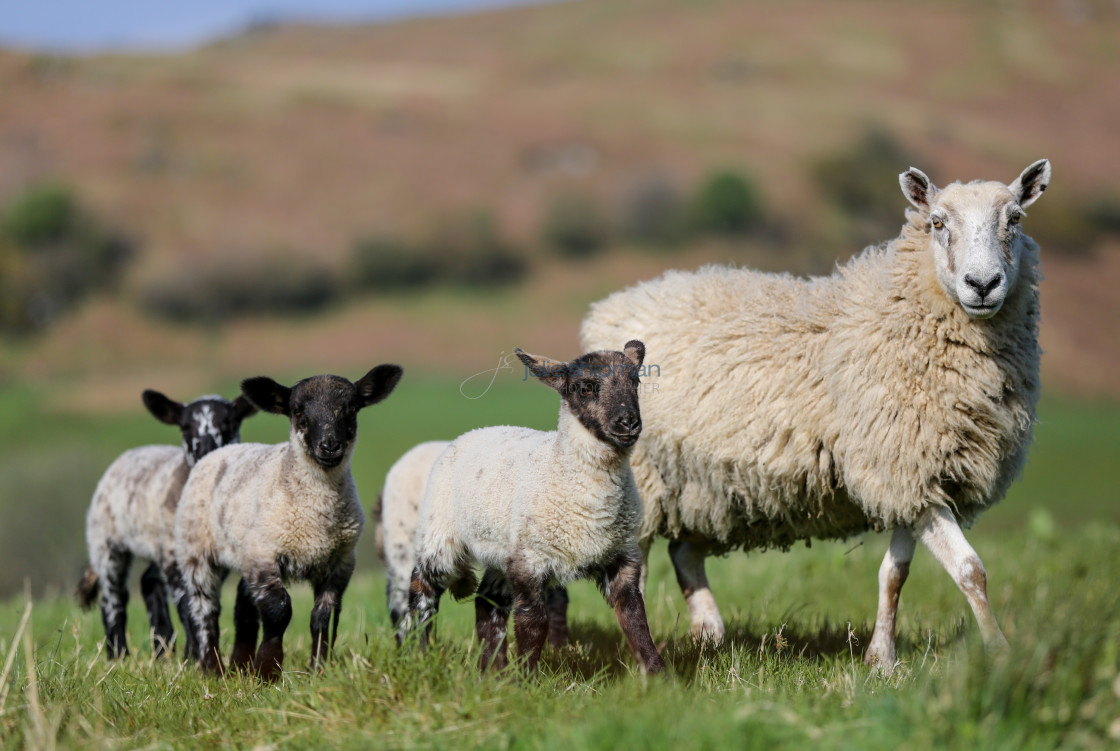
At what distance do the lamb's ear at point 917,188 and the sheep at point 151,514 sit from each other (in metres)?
4.25

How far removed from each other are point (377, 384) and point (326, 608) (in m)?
1.21

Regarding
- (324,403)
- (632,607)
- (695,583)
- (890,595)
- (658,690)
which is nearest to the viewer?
(658,690)

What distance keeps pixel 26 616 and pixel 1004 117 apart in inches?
3276

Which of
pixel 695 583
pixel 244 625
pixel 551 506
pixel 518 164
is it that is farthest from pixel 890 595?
pixel 518 164

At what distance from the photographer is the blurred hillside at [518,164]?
56.2 m

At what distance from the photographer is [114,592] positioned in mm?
7270

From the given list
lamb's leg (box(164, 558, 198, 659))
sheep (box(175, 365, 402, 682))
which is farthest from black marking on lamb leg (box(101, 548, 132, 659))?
sheep (box(175, 365, 402, 682))

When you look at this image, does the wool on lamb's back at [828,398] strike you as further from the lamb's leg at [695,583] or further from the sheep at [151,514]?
the sheep at [151,514]

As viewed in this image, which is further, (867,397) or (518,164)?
(518,164)

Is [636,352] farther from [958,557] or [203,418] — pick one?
[203,418]

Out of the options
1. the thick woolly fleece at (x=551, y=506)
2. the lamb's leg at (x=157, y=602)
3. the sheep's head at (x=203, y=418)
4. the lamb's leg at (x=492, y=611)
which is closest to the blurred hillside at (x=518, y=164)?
the lamb's leg at (x=157, y=602)

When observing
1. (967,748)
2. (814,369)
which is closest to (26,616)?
(967,748)

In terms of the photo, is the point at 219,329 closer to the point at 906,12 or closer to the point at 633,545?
the point at 633,545

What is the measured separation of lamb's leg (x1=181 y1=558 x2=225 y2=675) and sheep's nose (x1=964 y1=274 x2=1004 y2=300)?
14.5 ft
